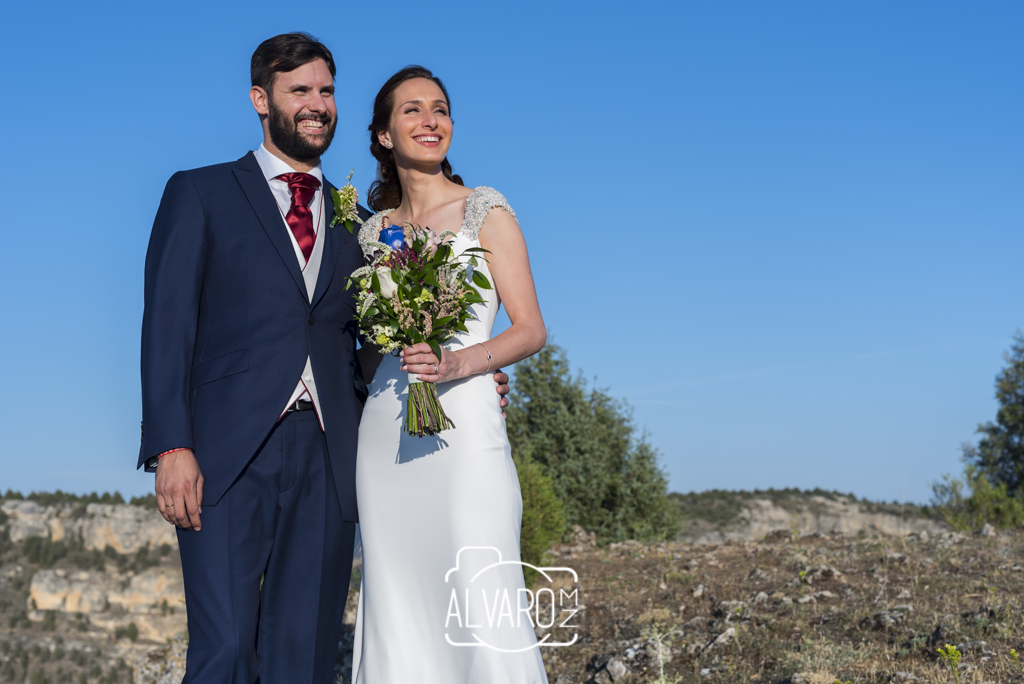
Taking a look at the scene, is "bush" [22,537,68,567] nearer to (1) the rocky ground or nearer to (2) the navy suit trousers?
(1) the rocky ground

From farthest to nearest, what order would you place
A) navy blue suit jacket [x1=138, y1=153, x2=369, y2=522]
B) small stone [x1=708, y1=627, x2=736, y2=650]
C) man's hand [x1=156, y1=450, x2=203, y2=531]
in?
small stone [x1=708, y1=627, x2=736, y2=650]
navy blue suit jacket [x1=138, y1=153, x2=369, y2=522]
man's hand [x1=156, y1=450, x2=203, y2=531]

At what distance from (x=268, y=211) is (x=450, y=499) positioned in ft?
5.44

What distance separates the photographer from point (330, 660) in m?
3.64

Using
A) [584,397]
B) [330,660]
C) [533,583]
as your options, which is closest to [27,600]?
[584,397]

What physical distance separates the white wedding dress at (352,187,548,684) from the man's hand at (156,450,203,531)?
811mm

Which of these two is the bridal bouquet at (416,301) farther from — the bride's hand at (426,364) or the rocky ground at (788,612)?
the rocky ground at (788,612)

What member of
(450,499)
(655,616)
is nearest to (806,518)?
(655,616)

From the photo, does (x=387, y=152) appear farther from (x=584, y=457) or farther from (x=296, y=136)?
(x=584, y=457)

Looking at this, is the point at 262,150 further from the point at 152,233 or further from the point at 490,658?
the point at 490,658

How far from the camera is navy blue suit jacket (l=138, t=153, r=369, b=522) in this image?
10.7 ft

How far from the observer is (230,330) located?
3.41 m

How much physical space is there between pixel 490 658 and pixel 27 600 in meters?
39.0

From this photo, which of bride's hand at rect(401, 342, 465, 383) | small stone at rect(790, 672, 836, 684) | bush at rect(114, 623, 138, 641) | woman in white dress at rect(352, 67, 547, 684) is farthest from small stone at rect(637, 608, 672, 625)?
bush at rect(114, 623, 138, 641)

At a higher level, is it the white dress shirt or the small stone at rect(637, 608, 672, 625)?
the white dress shirt
